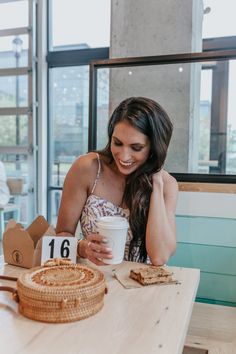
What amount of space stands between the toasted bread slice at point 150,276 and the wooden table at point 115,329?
51mm

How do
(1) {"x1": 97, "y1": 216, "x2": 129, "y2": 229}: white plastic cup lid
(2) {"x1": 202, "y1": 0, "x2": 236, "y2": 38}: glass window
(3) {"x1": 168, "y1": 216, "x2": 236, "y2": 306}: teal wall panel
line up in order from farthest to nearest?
1. (2) {"x1": 202, "y1": 0, "x2": 236, "y2": 38}: glass window
2. (3) {"x1": 168, "y1": 216, "x2": 236, "y2": 306}: teal wall panel
3. (1) {"x1": 97, "y1": 216, "x2": 129, "y2": 229}: white plastic cup lid

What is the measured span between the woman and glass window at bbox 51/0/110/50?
107 inches

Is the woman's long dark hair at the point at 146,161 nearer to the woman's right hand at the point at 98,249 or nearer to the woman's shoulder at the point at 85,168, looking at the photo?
the woman's shoulder at the point at 85,168

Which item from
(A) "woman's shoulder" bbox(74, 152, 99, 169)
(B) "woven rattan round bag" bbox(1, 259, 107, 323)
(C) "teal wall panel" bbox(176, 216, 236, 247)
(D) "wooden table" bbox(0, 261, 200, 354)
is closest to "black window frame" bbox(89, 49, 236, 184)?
(C) "teal wall panel" bbox(176, 216, 236, 247)

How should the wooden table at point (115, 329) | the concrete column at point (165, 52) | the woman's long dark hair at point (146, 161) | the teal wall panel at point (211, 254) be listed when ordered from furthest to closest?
the concrete column at point (165, 52) → the teal wall panel at point (211, 254) → the woman's long dark hair at point (146, 161) → the wooden table at point (115, 329)

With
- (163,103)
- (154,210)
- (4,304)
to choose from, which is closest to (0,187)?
(163,103)

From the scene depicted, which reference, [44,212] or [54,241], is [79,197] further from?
[44,212]

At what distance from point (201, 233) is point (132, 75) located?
4.30ft

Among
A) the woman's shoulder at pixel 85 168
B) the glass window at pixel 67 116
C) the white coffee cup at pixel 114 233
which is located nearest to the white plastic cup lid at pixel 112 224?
the white coffee cup at pixel 114 233

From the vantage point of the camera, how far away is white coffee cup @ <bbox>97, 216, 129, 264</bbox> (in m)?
1.02

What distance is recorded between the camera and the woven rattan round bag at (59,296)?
2.54ft

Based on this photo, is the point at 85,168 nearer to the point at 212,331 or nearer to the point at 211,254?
the point at 212,331

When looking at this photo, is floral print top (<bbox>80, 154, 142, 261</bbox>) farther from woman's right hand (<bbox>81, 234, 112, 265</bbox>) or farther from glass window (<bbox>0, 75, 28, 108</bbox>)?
glass window (<bbox>0, 75, 28, 108</bbox>)

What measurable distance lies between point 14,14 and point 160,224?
380 cm
